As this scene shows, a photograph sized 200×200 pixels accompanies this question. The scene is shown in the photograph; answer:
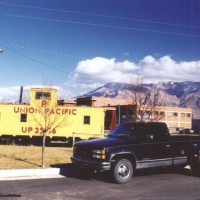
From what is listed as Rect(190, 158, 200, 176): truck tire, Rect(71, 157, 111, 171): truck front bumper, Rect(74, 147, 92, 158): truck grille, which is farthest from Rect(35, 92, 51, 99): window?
Rect(190, 158, 200, 176): truck tire

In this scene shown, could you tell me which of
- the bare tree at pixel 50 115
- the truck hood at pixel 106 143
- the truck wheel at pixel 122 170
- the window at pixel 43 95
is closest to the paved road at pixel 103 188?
the truck wheel at pixel 122 170

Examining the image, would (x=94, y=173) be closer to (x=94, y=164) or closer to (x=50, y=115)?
(x=94, y=164)

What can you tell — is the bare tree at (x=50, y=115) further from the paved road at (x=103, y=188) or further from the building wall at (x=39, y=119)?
the paved road at (x=103, y=188)

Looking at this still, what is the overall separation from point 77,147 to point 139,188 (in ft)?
9.19

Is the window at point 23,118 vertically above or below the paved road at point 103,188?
above

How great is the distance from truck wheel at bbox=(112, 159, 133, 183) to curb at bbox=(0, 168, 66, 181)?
2138 millimetres

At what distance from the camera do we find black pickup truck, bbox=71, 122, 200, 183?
33.3 ft

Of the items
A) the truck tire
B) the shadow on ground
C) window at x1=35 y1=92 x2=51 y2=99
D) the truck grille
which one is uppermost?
window at x1=35 y1=92 x2=51 y2=99

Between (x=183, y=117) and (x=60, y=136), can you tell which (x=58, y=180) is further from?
(x=183, y=117)

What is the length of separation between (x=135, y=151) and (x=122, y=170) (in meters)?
0.80

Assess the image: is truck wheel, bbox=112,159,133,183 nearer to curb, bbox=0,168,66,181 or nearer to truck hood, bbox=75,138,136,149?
truck hood, bbox=75,138,136,149

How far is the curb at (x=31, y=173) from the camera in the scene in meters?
10.6

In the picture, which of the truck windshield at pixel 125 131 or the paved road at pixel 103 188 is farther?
the truck windshield at pixel 125 131

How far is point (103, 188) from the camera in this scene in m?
Result: 9.33
